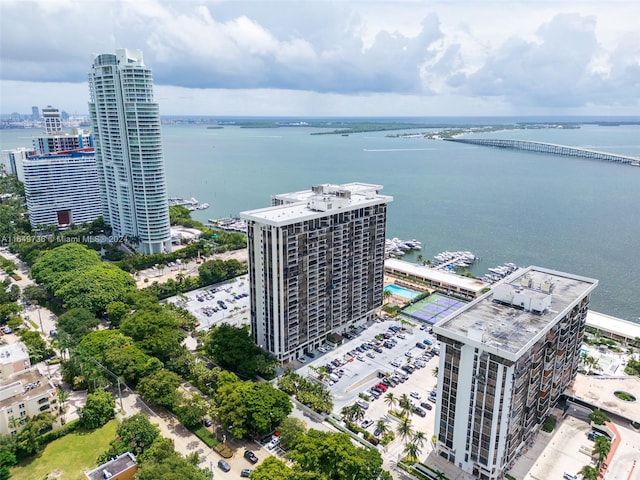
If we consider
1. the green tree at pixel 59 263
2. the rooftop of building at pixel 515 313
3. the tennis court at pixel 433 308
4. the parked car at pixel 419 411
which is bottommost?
the parked car at pixel 419 411

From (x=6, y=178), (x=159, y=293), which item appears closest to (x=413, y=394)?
(x=159, y=293)

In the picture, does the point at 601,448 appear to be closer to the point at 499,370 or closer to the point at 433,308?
the point at 499,370

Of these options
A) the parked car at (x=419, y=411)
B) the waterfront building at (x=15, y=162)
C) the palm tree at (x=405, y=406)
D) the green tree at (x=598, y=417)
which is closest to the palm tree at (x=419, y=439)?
the palm tree at (x=405, y=406)

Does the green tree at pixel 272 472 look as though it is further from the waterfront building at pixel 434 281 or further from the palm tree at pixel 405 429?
the waterfront building at pixel 434 281

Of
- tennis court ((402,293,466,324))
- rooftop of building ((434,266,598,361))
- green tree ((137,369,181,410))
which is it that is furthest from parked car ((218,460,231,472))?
tennis court ((402,293,466,324))

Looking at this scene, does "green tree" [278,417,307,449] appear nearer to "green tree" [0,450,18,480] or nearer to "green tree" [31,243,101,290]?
"green tree" [0,450,18,480]

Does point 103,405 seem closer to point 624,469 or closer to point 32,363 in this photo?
point 32,363
